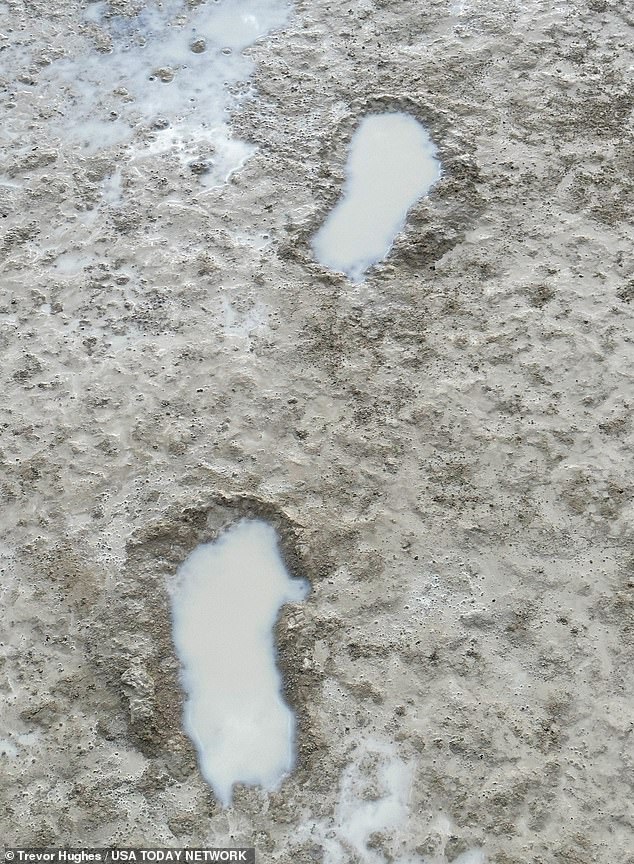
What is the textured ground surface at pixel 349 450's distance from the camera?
3.88 metres

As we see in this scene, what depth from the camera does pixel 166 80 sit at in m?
6.53

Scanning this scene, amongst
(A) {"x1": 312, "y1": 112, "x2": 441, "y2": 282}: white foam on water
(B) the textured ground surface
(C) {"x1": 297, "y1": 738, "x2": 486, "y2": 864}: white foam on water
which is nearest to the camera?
(C) {"x1": 297, "y1": 738, "x2": 486, "y2": 864}: white foam on water

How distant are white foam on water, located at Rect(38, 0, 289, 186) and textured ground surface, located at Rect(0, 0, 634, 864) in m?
0.18

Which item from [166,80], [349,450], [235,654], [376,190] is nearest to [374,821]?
[235,654]

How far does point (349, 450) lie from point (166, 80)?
336 cm

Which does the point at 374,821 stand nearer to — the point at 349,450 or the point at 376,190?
the point at 349,450

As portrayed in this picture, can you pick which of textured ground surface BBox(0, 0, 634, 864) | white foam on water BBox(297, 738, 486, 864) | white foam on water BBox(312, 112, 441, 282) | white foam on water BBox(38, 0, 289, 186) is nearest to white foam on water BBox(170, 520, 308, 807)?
textured ground surface BBox(0, 0, 634, 864)

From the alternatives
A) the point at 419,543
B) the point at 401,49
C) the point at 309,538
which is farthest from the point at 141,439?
the point at 401,49

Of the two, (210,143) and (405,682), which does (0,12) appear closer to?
(210,143)

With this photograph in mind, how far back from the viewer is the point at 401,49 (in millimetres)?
6578

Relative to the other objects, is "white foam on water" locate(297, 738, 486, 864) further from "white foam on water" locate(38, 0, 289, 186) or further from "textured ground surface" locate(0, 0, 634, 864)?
"white foam on water" locate(38, 0, 289, 186)

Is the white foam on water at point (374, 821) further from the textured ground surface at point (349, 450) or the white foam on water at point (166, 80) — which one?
the white foam on water at point (166, 80)

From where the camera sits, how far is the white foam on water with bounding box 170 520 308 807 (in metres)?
3.96

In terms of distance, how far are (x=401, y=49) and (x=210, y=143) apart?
1.60 metres
